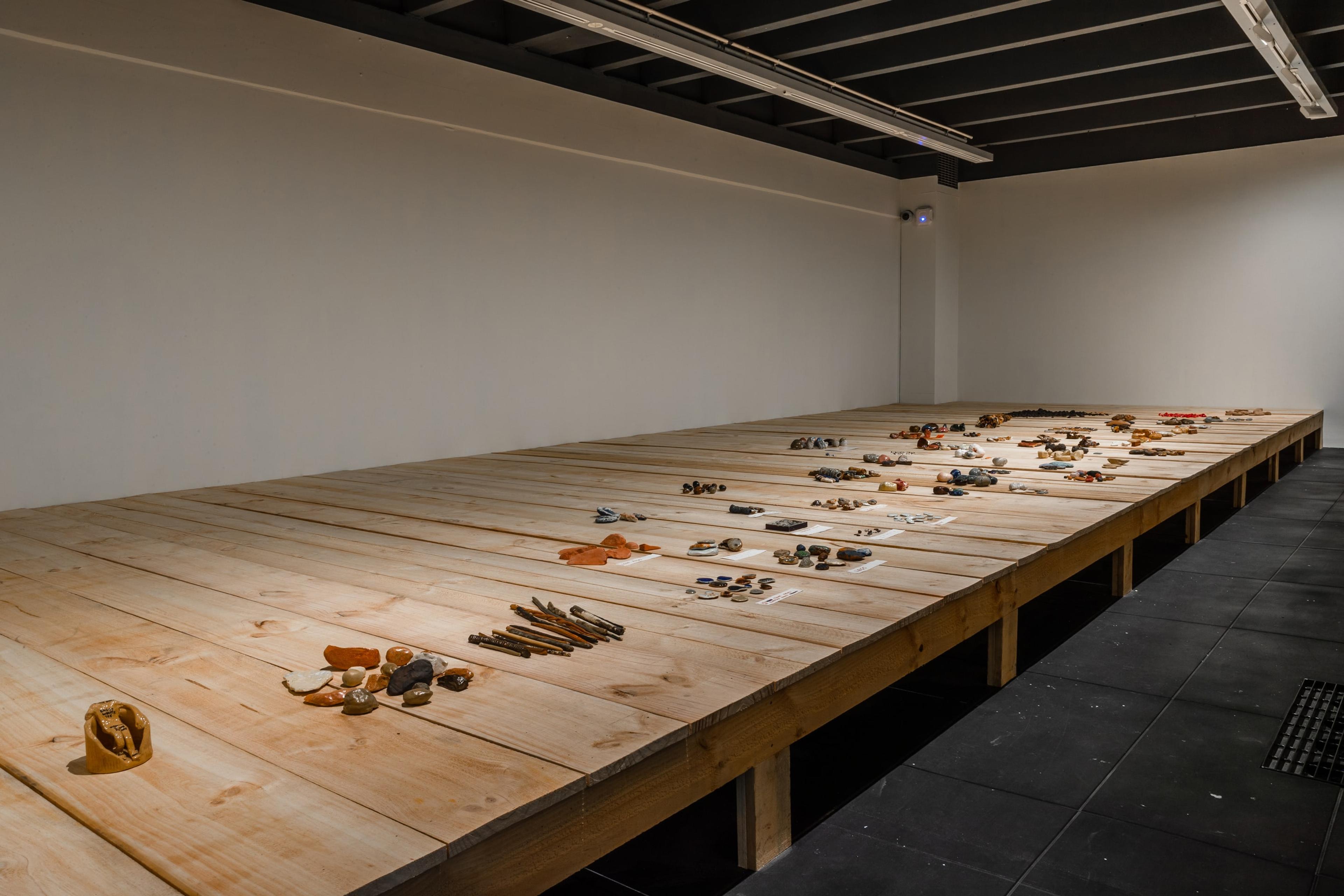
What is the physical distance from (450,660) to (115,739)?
0.56 metres

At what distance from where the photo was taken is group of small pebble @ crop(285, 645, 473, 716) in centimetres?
153

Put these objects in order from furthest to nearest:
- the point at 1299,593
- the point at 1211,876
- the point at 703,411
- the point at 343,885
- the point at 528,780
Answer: the point at 703,411 → the point at 1299,593 → the point at 1211,876 → the point at 528,780 → the point at 343,885

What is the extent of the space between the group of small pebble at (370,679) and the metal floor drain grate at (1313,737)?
1689 mm

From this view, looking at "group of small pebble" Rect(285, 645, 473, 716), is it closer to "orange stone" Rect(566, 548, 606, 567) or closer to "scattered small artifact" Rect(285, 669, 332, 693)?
"scattered small artifact" Rect(285, 669, 332, 693)

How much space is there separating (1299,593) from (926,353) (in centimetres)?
551

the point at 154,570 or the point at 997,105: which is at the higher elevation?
the point at 997,105

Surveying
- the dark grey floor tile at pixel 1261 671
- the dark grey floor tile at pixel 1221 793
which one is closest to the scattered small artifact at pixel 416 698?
the dark grey floor tile at pixel 1221 793

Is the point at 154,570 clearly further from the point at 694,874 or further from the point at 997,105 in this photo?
the point at 997,105

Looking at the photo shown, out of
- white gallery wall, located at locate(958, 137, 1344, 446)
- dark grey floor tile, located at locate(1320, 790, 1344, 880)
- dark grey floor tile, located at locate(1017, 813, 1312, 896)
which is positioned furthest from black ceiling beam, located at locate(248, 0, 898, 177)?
dark grey floor tile, located at locate(1320, 790, 1344, 880)

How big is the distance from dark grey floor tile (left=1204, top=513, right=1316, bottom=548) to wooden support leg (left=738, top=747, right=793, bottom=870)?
3.36 m

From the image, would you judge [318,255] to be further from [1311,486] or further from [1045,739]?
[1311,486]

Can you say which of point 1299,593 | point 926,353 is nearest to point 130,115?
point 1299,593

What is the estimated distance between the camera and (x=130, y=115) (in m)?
3.84

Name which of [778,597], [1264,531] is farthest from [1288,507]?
[778,597]
